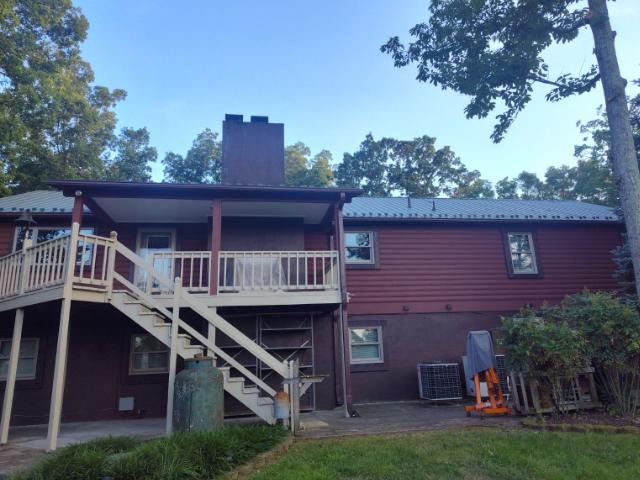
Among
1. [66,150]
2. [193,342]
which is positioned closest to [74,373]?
[193,342]

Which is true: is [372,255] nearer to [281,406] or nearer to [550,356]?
[550,356]

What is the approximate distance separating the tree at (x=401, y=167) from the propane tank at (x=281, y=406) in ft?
86.9

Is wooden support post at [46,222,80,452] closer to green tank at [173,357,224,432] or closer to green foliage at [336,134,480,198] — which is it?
green tank at [173,357,224,432]

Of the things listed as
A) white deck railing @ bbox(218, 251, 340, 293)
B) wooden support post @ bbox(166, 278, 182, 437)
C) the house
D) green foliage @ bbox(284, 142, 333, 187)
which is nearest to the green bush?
the house

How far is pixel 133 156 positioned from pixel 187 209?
1937 centimetres

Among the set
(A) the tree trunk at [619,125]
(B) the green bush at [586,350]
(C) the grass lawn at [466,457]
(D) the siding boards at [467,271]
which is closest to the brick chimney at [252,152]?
(D) the siding boards at [467,271]

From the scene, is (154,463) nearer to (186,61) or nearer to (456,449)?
(456,449)

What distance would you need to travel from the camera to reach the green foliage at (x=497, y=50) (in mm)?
9984

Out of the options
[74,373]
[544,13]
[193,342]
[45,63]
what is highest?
[45,63]

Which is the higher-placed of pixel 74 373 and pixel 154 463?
pixel 74 373

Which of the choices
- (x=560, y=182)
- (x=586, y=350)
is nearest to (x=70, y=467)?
(x=586, y=350)

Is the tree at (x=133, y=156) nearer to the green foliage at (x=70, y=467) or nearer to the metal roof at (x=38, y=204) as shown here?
the metal roof at (x=38, y=204)

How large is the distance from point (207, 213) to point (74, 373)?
14.9ft

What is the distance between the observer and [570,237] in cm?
1256
